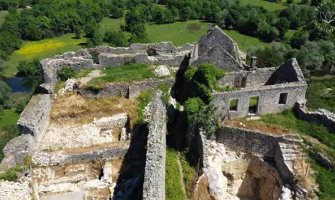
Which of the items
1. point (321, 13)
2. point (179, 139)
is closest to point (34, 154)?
point (179, 139)

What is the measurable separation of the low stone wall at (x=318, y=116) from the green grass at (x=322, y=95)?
2093 millimetres

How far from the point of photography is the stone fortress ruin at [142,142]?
23797mm

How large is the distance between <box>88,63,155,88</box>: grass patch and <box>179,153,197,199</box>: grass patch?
10.3 m

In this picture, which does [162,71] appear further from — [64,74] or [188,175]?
[188,175]

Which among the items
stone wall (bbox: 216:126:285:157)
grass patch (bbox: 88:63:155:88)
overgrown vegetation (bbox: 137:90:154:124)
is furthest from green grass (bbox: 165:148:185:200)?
grass patch (bbox: 88:63:155:88)

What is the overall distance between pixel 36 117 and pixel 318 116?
17420 millimetres

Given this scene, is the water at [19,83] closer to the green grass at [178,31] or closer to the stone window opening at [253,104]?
the green grass at [178,31]

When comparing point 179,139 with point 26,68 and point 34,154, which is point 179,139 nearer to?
point 34,154

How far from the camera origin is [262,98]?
26.8 metres

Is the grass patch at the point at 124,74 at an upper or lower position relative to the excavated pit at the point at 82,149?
upper

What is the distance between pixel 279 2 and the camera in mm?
94500

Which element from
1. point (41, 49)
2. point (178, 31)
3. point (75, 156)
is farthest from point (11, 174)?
point (178, 31)

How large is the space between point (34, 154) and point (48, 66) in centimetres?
895

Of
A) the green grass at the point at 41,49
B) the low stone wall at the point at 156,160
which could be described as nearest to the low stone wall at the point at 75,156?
the low stone wall at the point at 156,160
